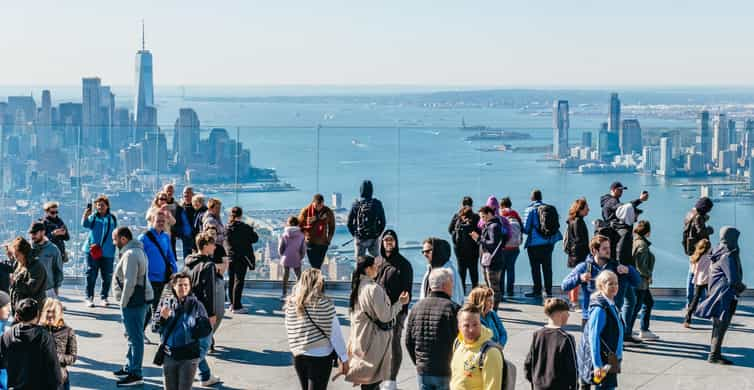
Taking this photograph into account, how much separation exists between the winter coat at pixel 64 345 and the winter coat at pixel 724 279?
600cm

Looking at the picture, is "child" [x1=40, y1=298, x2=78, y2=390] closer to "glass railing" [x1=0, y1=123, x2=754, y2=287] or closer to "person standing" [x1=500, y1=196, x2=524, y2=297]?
"person standing" [x1=500, y1=196, x2=524, y2=297]

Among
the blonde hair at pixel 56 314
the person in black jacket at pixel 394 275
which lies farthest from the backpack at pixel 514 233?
the blonde hair at pixel 56 314

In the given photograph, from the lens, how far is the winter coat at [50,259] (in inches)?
453

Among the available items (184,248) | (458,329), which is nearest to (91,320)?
(184,248)

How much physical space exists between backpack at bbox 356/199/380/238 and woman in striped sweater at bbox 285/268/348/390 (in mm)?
5660

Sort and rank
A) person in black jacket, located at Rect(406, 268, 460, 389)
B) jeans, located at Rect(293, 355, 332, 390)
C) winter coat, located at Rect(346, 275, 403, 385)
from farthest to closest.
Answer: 1. winter coat, located at Rect(346, 275, 403, 385)
2. jeans, located at Rect(293, 355, 332, 390)
3. person in black jacket, located at Rect(406, 268, 460, 389)

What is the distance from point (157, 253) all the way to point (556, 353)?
4870mm

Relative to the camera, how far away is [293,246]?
1454cm

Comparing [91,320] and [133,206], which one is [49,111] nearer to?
[133,206]

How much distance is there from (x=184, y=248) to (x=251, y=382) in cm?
410

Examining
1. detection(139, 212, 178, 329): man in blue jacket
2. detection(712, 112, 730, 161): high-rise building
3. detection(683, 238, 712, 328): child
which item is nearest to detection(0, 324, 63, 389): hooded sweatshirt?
detection(139, 212, 178, 329): man in blue jacket

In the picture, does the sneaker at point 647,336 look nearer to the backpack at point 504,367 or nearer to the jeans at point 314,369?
the jeans at point 314,369

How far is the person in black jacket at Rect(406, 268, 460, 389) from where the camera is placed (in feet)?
27.5

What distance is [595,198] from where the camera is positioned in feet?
53.3
